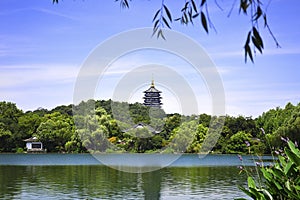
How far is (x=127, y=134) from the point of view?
131ft

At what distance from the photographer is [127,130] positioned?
130 ft

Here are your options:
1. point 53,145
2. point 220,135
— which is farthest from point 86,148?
point 220,135

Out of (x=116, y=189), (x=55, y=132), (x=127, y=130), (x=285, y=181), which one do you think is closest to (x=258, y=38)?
(x=285, y=181)

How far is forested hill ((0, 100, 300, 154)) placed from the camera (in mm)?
39250

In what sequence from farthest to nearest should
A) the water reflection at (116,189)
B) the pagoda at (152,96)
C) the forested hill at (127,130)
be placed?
the pagoda at (152,96) → the forested hill at (127,130) → the water reflection at (116,189)

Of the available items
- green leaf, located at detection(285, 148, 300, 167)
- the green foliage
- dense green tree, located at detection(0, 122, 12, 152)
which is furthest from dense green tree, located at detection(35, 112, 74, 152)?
green leaf, located at detection(285, 148, 300, 167)

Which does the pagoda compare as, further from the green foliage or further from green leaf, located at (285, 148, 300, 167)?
green leaf, located at (285, 148, 300, 167)

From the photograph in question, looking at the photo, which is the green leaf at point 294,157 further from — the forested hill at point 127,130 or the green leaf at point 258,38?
the forested hill at point 127,130

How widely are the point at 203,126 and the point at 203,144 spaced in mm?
1779

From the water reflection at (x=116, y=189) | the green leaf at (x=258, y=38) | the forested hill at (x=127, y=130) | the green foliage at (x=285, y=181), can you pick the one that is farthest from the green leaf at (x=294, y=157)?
the forested hill at (x=127, y=130)

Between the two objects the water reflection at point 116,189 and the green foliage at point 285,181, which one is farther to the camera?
the water reflection at point 116,189

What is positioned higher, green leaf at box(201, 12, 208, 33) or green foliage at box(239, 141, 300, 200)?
green leaf at box(201, 12, 208, 33)

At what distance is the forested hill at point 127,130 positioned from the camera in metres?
39.2

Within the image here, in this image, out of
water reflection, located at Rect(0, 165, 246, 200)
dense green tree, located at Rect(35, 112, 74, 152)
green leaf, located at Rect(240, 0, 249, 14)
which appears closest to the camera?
green leaf, located at Rect(240, 0, 249, 14)
